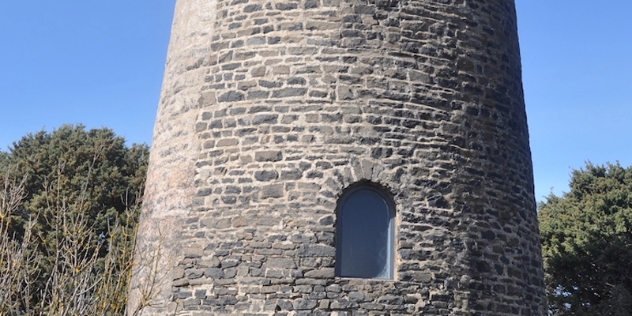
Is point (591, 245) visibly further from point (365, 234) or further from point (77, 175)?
point (77, 175)

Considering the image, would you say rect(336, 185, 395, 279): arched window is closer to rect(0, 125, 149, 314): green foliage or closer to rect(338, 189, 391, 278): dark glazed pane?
rect(338, 189, 391, 278): dark glazed pane

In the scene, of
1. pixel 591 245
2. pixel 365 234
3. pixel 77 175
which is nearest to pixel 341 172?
pixel 365 234

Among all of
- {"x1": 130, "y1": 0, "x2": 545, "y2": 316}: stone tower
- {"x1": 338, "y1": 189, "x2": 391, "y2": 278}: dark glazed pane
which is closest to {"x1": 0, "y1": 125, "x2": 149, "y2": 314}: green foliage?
{"x1": 130, "y1": 0, "x2": 545, "y2": 316}: stone tower

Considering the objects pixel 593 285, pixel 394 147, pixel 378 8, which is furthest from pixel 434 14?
pixel 593 285

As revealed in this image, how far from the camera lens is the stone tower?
32.3 ft

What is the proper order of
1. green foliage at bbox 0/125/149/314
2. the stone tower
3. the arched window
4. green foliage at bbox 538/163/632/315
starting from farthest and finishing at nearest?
green foliage at bbox 538/163/632/315 < green foliage at bbox 0/125/149/314 < the arched window < the stone tower

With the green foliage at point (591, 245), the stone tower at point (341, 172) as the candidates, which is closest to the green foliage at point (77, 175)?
the stone tower at point (341, 172)

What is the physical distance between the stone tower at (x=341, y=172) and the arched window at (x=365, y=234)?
0.02 meters

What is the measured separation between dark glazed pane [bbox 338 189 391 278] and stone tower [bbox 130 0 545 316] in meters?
0.02

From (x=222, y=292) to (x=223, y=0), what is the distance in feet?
13.6

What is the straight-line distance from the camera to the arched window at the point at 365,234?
9953 millimetres

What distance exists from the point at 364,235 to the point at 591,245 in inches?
530

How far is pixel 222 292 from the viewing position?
9875 mm

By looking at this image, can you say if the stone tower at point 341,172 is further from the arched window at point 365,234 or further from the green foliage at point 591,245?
the green foliage at point 591,245
